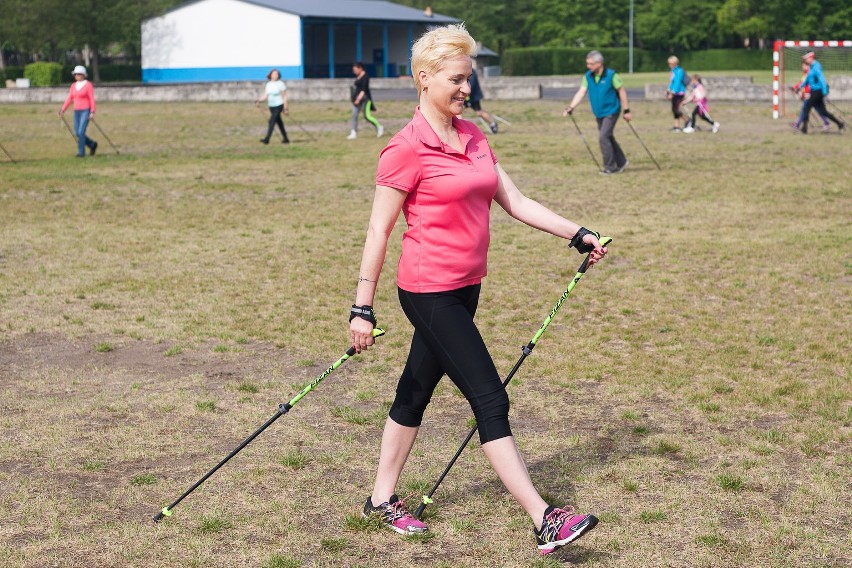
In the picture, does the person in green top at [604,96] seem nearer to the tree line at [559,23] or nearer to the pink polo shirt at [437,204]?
the pink polo shirt at [437,204]

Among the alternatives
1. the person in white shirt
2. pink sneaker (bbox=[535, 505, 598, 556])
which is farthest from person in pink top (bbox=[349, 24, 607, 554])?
the person in white shirt

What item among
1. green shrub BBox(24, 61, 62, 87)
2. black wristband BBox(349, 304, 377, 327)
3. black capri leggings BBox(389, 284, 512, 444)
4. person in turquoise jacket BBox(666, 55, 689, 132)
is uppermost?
green shrub BBox(24, 61, 62, 87)

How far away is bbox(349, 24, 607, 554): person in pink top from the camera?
14.2ft

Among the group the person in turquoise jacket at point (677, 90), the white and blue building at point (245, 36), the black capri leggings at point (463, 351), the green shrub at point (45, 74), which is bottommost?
the black capri leggings at point (463, 351)

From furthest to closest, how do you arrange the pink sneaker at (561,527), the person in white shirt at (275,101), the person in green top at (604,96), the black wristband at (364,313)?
the person in white shirt at (275,101) < the person in green top at (604,96) < the black wristband at (364,313) < the pink sneaker at (561,527)

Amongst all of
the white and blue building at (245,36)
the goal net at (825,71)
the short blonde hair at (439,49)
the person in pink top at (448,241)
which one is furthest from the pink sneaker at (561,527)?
the white and blue building at (245,36)

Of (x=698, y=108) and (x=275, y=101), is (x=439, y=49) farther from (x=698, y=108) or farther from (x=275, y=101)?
(x=698, y=108)

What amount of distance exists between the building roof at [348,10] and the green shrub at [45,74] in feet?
24.8

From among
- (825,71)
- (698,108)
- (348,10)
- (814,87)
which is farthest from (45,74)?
(814,87)

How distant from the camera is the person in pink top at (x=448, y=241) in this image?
4340mm

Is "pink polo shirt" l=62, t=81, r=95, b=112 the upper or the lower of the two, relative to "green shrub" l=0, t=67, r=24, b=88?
lower

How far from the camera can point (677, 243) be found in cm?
1184

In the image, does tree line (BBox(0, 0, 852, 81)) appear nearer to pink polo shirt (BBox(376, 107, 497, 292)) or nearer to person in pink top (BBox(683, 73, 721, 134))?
person in pink top (BBox(683, 73, 721, 134))

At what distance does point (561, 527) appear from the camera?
4.32 m
